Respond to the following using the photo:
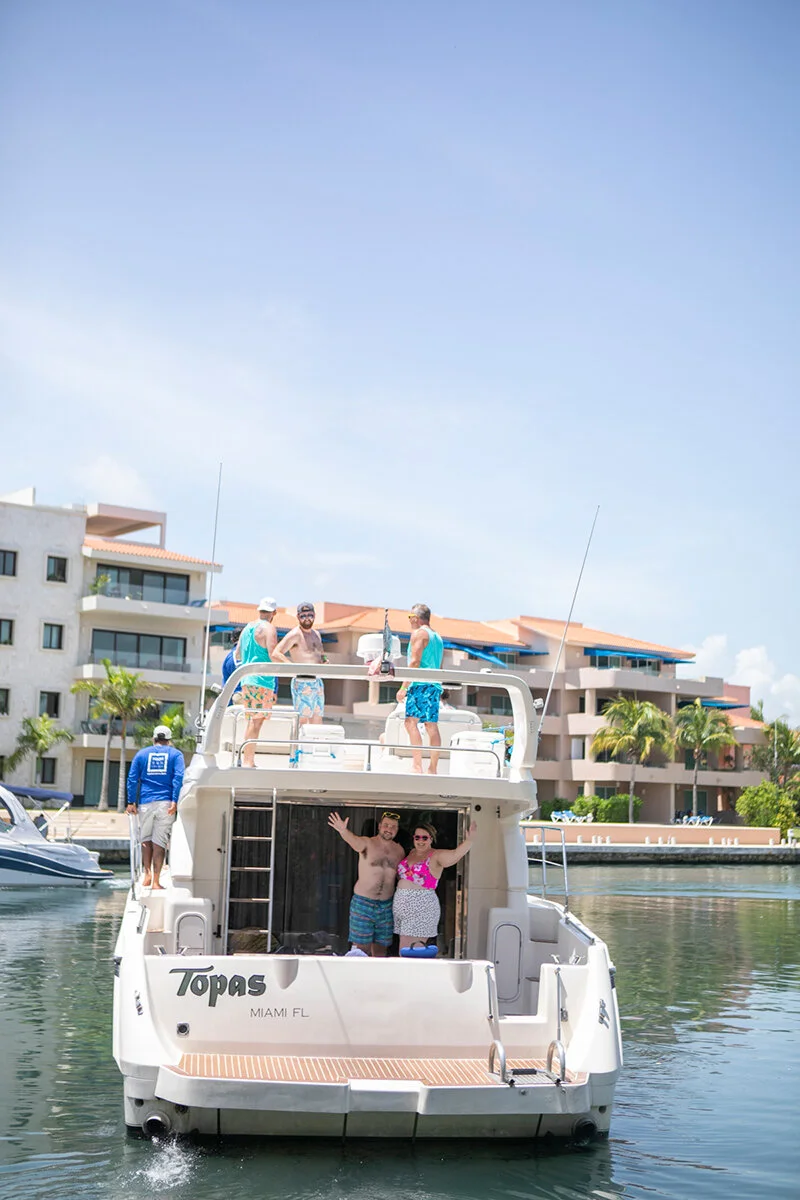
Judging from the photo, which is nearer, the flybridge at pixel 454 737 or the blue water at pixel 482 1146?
the blue water at pixel 482 1146

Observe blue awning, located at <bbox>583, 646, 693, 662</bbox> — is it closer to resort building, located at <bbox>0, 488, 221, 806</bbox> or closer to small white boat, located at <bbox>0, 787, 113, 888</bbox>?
resort building, located at <bbox>0, 488, 221, 806</bbox>

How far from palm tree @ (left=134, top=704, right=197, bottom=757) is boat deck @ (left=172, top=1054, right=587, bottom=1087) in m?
45.2

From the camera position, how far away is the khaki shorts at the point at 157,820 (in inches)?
547

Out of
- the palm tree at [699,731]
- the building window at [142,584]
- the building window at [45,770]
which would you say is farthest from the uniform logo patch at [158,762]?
the palm tree at [699,731]

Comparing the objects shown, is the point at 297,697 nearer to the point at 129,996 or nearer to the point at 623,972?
the point at 129,996

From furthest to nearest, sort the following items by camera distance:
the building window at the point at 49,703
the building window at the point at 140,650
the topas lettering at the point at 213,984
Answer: the building window at the point at 140,650 < the building window at the point at 49,703 < the topas lettering at the point at 213,984

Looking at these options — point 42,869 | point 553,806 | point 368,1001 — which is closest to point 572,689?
point 553,806

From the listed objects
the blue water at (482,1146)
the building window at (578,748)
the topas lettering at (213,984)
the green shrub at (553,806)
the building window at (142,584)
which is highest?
the building window at (142,584)

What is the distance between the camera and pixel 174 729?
55.1 metres

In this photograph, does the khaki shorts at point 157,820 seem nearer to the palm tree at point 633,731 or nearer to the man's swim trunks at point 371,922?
the man's swim trunks at point 371,922

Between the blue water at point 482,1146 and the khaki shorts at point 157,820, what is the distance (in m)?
1.91

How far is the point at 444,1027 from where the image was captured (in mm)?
8820

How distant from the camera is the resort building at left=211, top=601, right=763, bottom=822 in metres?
70.5

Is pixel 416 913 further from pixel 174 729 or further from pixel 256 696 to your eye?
pixel 174 729
